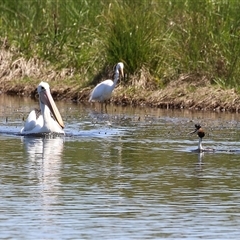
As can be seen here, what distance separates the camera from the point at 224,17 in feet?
73.4

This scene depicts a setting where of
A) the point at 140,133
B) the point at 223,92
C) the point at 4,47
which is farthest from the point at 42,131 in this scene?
the point at 4,47

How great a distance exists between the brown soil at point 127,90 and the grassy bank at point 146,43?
147mm

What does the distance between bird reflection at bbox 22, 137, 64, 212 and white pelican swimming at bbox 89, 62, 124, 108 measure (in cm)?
557

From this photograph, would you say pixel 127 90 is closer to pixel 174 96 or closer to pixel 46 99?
pixel 174 96

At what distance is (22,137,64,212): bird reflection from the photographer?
11.2m

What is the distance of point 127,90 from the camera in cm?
2298

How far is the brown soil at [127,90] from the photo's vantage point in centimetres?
2114

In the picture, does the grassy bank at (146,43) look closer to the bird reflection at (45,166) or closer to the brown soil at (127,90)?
the brown soil at (127,90)

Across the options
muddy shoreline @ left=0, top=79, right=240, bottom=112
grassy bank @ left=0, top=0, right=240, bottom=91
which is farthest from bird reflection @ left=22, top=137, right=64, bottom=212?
grassy bank @ left=0, top=0, right=240, bottom=91

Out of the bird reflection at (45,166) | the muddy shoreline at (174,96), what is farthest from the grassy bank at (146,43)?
the bird reflection at (45,166)

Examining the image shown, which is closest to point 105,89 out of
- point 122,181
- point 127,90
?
point 127,90

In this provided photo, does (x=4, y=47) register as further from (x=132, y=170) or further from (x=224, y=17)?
(x=132, y=170)

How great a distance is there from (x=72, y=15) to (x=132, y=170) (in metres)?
12.9

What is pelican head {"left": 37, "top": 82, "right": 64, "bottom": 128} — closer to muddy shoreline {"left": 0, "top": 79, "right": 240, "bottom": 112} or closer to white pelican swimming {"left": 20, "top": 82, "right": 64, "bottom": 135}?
white pelican swimming {"left": 20, "top": 82, "right": 64, "bottom": 135}
